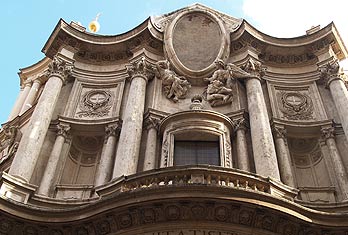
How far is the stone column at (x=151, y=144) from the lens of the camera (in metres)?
14.7

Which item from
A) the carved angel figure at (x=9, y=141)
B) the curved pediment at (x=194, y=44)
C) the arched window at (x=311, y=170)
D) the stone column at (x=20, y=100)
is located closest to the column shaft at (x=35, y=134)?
the curved pediment at (x=194, y=44)

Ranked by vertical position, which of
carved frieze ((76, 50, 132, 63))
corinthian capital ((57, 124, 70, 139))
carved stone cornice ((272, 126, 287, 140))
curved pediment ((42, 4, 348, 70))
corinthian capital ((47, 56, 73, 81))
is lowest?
corinthian capital ((57, 124, 70, 139))

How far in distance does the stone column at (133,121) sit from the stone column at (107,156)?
0.60 meters

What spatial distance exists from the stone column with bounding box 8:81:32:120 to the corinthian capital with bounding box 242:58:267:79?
11.8m

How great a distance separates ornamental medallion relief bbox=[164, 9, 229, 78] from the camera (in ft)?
61.7

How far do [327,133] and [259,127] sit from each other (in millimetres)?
2934

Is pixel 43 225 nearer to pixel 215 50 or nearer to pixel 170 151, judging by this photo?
pixel 170 151

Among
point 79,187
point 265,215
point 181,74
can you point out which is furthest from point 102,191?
point 181,74

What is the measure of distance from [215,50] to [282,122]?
15.6 ft

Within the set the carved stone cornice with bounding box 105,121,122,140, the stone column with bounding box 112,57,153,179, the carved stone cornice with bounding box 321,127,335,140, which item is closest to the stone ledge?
the stone column with bounding box 112,57,153,179

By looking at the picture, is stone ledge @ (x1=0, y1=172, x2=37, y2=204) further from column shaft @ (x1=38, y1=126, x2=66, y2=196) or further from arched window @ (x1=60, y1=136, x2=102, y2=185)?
arched window @ (x1=60, y1=136, x2=102, y2=185)

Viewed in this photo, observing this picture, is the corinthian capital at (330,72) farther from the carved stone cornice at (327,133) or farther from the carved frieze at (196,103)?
the carved frieze at (196,103)

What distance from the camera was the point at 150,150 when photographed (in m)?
15.2

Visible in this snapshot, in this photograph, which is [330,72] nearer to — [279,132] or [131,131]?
[279,132]
